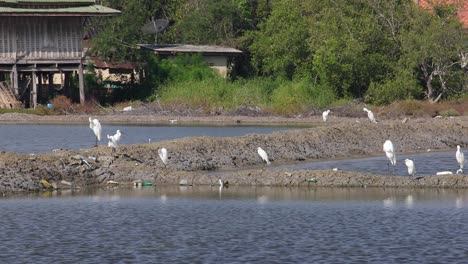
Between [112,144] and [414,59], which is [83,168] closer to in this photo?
[112,144]

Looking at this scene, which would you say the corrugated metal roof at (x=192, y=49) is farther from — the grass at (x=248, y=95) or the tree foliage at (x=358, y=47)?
the grass at (x=248, y=95)

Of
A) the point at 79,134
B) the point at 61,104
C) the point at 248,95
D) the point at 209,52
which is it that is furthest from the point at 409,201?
the point at 209,52

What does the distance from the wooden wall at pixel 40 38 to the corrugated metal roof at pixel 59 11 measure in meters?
1.01

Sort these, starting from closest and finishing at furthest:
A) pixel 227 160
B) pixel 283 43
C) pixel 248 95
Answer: pixel 227 160
pixel 248 95
pixel 283 43

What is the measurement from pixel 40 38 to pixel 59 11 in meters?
1.90

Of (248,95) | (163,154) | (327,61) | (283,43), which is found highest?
(283,43)

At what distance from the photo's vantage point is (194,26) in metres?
55.8

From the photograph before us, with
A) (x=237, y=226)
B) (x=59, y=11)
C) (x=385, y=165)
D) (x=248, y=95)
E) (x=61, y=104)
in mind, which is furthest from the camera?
(x=248, y=95)

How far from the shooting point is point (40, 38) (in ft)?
154

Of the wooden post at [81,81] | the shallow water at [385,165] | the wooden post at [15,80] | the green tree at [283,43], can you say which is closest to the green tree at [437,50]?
the green tree at [283,43]

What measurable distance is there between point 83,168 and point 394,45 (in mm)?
27909

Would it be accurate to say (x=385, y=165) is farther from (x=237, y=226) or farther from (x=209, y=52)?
(x=209, y=52)

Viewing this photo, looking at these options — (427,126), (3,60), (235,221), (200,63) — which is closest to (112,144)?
(235,221)

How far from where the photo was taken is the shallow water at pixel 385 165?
27.3 m
